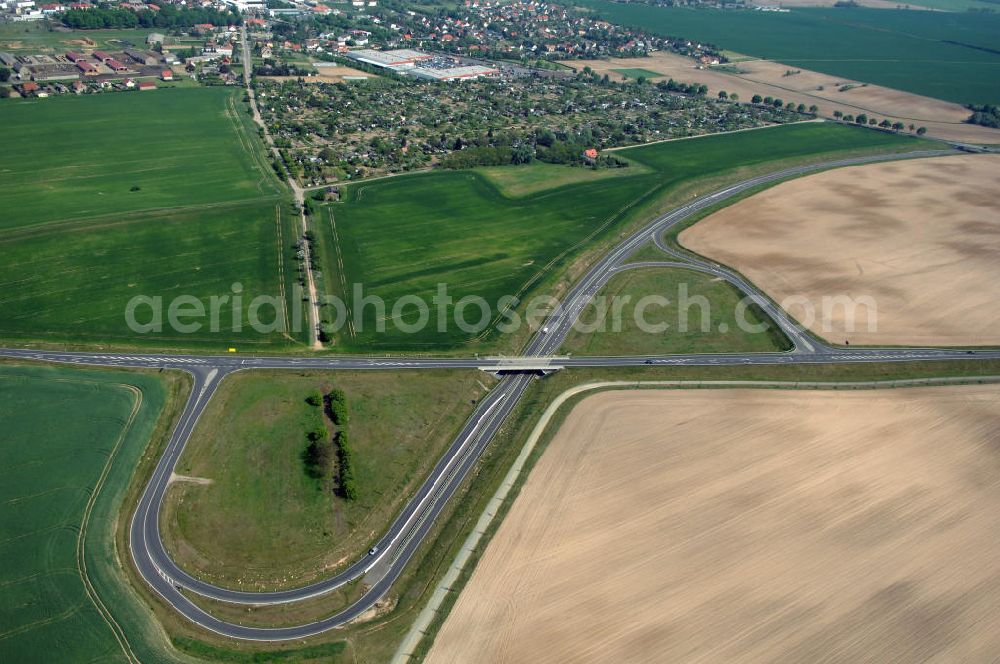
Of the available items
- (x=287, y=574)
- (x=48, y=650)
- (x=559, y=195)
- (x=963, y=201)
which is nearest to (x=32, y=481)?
(x=48, y=650)

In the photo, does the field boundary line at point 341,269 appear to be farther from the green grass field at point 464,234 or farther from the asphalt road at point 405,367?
the asphalt road at point 405,367

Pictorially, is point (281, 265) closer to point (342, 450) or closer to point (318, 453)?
point (318, 453)

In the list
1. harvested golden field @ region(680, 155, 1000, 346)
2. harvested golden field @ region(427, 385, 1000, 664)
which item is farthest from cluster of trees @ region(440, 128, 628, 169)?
harvested golden field @ region(427, 385, 1000, 664)

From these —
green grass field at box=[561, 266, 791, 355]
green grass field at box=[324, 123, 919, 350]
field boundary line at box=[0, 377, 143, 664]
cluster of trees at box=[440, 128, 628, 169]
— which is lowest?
field boundary line at box=[0, 377, 143, 664]

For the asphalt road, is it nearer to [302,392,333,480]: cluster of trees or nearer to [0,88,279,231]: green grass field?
[302,392,333,480]: cluster of trees

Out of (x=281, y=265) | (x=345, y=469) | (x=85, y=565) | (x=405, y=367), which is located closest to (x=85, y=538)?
(x=85, y=565)
